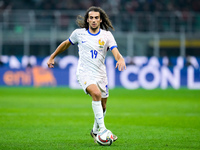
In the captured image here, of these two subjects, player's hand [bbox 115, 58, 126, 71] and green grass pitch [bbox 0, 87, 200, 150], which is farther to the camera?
green grass pitch [bbox 0, 87, 200, 150]

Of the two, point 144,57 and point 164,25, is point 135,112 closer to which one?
point 144,57

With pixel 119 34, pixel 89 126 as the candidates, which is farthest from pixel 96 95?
pixel 119 34

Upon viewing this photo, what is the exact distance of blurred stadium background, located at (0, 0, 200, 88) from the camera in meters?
24.2

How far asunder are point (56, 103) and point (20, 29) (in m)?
10.8

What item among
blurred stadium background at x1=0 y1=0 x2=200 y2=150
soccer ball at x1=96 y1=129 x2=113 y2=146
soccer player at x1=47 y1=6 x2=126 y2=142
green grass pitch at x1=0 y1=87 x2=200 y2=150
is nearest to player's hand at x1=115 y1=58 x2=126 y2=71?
soccer player at x1=47 y1=6 x2=126 y2=142

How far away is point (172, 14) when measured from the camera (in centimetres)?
2666

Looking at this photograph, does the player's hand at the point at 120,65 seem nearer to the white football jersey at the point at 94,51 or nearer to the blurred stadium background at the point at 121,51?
the white football jersey at the point at 94,51

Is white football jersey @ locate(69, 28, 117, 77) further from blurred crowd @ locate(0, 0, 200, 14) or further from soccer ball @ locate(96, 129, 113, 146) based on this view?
blurred crowd @ locate(0, 0, 200, 14)

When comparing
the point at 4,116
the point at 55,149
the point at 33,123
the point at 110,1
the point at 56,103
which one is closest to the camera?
the point at 55,149

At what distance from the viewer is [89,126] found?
9219mm

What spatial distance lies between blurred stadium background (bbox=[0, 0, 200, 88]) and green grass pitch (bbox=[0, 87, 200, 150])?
383 inches

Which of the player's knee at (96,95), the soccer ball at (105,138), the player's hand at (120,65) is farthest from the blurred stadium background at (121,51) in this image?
the player's hand at (120,65)

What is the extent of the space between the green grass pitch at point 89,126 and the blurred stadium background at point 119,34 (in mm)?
9737

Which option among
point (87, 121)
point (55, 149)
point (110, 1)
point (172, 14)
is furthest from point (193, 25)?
point (55, 149)
